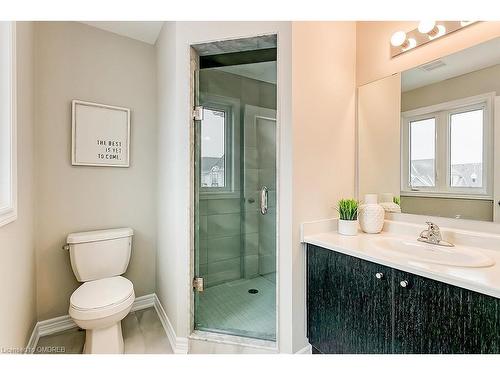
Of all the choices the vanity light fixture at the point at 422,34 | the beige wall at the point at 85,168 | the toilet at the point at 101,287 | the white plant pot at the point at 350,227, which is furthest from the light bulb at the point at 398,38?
the toilet at the point at 101,287

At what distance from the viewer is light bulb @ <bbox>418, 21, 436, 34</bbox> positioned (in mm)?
1381

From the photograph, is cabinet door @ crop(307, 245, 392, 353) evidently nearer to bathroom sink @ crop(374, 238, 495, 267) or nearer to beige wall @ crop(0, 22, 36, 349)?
bathroom sink @ crop(374, 238, 495, 267)

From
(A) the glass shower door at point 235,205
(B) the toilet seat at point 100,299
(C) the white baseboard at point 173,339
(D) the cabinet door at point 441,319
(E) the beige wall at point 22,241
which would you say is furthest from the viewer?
(A) the glass shower door at point 235,205

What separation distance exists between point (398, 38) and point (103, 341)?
2623mm

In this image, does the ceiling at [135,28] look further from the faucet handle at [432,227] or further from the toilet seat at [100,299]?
the faucet handle at [432,227]

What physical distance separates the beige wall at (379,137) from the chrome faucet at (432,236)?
32cm

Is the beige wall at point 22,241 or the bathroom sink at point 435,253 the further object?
the beige wall at point 22,241

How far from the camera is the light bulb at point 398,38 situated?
151 cm

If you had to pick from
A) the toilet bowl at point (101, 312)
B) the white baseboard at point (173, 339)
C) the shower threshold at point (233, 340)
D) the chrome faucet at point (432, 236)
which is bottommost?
the white baseboard at point (173, 339)

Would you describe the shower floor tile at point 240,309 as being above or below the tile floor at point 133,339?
above

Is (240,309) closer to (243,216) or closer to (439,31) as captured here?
(243,216)
